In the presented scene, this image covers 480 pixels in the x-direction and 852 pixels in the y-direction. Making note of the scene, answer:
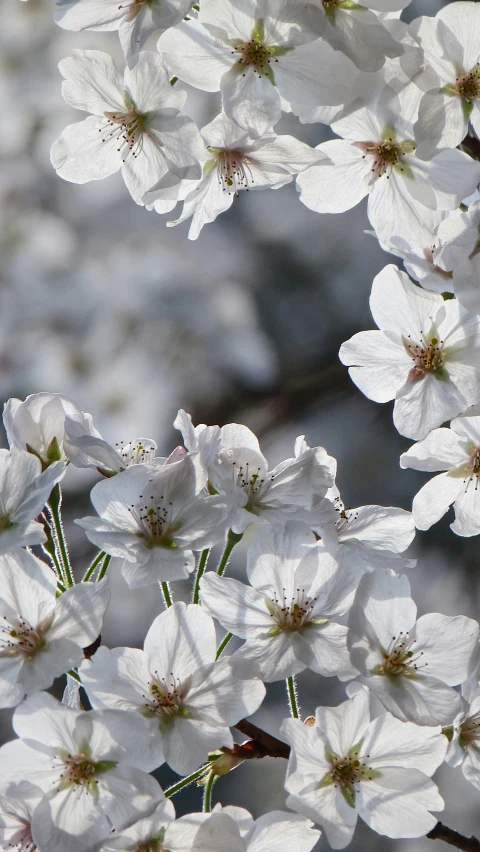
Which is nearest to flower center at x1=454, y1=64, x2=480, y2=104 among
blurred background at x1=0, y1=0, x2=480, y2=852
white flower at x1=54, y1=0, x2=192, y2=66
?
white flower at x1=54, y1=0, x2=192, y2=66

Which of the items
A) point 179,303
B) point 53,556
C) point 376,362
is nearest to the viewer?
point 53,556

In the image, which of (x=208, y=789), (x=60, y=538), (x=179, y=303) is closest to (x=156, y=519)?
(x=60, y=538)

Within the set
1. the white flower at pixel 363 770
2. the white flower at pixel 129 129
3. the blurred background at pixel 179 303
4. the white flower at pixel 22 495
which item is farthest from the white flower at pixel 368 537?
the blurred background at pixel 179 303

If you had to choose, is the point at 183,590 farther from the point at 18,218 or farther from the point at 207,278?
the point at 18,218

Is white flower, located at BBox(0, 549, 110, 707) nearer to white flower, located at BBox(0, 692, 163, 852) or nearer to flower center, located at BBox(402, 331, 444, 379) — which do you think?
white flower, located at BBox(0, 692, 163, 852)

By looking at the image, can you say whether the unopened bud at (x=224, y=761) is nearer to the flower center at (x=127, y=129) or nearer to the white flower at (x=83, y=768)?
the white flower at (x=83, y=768)

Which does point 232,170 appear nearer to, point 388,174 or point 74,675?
point 388,174

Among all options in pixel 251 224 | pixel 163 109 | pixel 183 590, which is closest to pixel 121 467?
pixel 163 109
